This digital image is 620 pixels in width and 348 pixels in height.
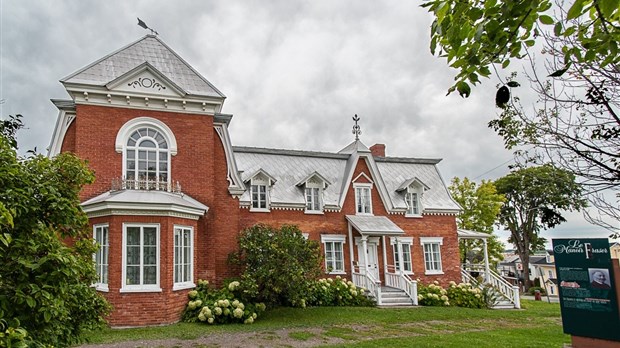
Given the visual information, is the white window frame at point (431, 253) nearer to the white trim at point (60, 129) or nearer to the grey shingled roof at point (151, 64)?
the grey shingled roof at point (151, 64)

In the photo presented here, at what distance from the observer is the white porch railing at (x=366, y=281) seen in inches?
797

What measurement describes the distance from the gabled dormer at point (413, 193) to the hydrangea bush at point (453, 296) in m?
4.34

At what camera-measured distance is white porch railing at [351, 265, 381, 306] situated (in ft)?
66.4

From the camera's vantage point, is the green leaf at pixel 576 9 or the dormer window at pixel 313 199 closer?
the green leaf at pixel 576 9

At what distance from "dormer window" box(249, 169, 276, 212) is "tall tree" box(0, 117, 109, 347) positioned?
15583 mm

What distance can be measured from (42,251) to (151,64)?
13249mm

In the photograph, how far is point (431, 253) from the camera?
81.6ft

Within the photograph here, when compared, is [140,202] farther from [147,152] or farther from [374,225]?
[374,225]

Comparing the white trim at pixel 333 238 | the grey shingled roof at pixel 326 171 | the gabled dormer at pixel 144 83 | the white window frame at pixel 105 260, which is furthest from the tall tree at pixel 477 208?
the white window frame at pixel 105 260

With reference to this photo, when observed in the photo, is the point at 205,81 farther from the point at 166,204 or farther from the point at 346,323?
the point at 346,323

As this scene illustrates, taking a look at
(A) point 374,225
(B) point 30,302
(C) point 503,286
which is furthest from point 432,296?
(B) point 30,302

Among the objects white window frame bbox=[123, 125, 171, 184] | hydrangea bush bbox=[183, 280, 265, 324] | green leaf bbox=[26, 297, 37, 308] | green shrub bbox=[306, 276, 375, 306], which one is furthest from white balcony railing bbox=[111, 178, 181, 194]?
green leaf bbox=[26, 297, 37, 308]

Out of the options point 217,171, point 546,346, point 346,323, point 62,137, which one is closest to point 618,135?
point 546,346

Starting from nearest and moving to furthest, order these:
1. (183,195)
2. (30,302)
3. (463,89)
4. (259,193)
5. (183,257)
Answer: (463,89) < (30,302) < (183,257) < (183,195) < (259,193)
